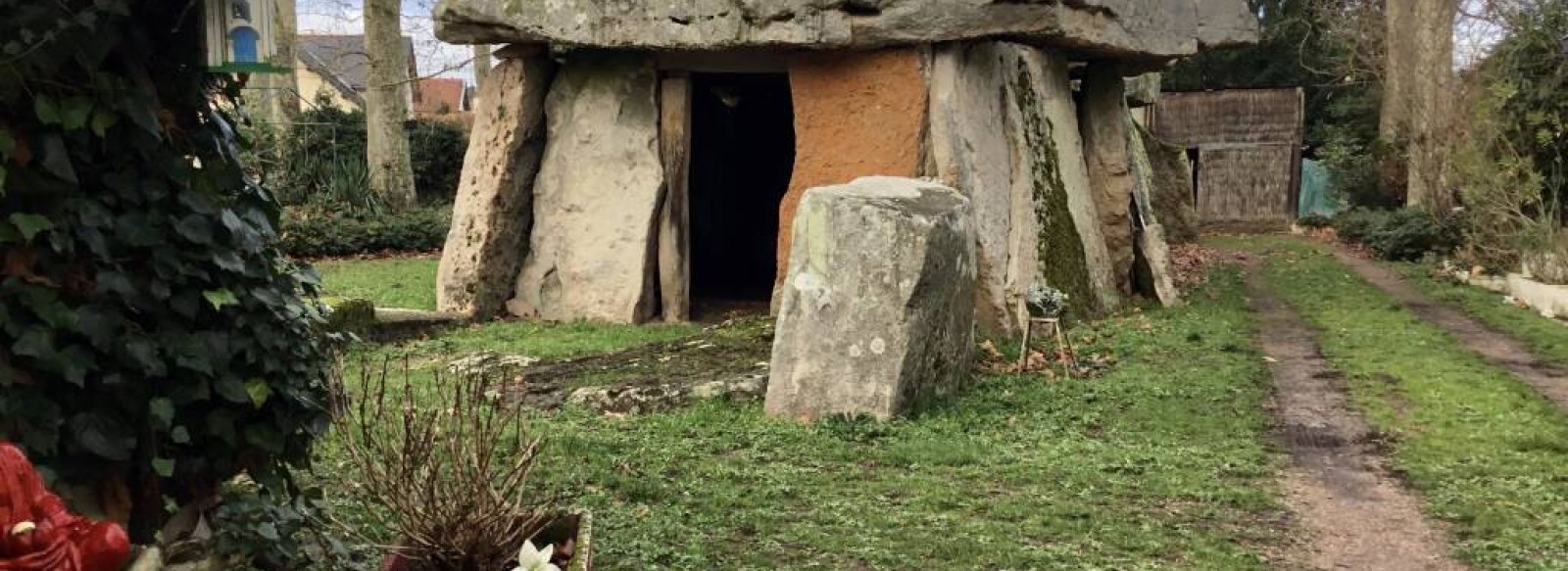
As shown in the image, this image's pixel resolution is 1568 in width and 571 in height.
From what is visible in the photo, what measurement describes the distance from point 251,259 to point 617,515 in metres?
2.06

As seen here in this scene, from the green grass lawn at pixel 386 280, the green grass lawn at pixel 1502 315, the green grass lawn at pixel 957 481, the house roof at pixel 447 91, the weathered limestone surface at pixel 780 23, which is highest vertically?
the house roof at pixel 447 91

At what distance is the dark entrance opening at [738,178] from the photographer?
605 inches

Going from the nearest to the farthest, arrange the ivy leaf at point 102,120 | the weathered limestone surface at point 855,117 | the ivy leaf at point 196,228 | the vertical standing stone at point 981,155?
1. the ivy leaf at point 102,120
2. the ivy leaf at point 196,228
3. the vertical standing stone at point 981,155
4. the weathered limestone surface at point 855,117

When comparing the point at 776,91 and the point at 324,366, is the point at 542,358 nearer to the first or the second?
the point at 324,366

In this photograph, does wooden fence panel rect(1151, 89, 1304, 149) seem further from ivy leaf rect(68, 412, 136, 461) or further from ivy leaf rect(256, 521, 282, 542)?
ivy leaf rect(68, 412, 136, 461)

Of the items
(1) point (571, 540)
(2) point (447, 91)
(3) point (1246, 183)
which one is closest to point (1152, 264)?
(1) point (571, 540)

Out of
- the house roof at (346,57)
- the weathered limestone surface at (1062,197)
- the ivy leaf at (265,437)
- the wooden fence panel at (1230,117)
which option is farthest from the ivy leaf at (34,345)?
the house roof at (346,57)

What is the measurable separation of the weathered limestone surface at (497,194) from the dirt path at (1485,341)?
7807 millimetres

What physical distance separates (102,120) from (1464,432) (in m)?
6.53

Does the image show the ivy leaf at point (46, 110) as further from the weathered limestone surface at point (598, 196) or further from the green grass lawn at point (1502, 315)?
the green grass lawn at point (1502, 315)

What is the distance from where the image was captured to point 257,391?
11.9 ft

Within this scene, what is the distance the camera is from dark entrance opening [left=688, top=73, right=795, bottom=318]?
605 inches

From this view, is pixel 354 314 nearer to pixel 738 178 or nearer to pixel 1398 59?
pixel 738 178

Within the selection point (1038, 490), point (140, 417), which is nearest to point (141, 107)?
point (140, 417)
